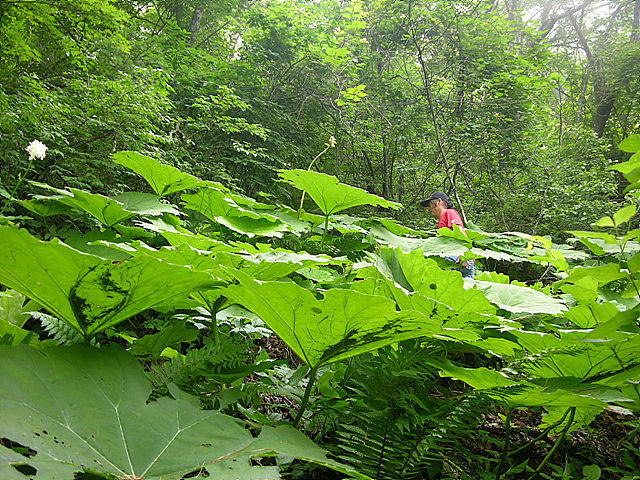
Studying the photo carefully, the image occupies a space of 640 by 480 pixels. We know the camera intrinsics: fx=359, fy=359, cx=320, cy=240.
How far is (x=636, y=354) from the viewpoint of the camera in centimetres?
83

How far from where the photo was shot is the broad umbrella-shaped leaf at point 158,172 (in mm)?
1944

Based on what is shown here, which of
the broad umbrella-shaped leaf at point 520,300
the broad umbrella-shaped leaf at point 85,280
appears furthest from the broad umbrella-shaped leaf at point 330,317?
the broad umbrella-shaped leaf at point 520,300

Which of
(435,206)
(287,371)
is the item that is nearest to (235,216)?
(287,371)

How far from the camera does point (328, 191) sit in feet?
7.01

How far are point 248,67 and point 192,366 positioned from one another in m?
7.78

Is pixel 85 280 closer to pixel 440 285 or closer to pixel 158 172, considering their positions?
pixel 440 285

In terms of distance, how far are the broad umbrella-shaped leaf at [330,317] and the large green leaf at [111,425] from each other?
200mm

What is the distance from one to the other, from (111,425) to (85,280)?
260 millimetres

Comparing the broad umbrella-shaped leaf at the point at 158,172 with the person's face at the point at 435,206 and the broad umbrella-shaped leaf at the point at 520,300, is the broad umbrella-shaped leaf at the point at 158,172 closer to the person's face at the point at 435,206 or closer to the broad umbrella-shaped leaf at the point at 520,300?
the broad umbrella-shaped leaf at the point at 520,300

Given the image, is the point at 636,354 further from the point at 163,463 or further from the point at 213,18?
the point at 213,18

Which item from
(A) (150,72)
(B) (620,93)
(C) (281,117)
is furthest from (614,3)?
(A) (150,72)

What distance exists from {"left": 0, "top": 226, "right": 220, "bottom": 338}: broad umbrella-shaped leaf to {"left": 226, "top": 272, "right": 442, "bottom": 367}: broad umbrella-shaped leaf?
0.11 meters

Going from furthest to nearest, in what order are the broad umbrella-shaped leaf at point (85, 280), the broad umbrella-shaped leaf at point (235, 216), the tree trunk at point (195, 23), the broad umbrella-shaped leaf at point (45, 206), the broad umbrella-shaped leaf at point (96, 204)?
the tree trunk at point (195, 23)
the broad umbrella-shaped leaf at point (235, 216)
the broad umbrella-shaped leaf at point (45, 206)
the broad umbrella-shaped leaf at point (96, 204)
the broad umbrella-shaped leaf at point (85, 280)

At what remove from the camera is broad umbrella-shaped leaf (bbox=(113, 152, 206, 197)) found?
1944 millimetres
